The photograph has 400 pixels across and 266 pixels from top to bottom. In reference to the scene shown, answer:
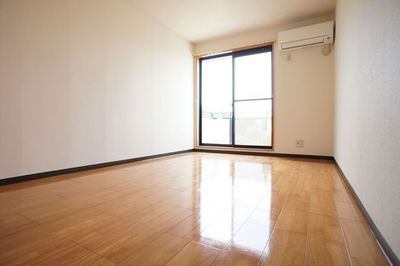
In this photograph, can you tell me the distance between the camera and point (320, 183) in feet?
6.48

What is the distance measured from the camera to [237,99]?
14.3 feet

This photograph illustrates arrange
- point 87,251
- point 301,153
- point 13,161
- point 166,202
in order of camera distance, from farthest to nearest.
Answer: point 301,153 < point 13,161 < point 166,202 < point 87,251

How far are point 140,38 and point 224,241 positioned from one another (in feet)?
10.8

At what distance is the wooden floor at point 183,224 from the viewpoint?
0.83m

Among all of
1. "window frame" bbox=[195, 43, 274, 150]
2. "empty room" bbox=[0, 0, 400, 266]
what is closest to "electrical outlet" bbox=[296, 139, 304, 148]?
"empty room" bbox=[0, 0, 400, 266]

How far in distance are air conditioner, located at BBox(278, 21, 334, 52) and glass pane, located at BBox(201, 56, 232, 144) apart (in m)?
1.22

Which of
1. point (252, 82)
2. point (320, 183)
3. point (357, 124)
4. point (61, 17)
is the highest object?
point (61, 17)

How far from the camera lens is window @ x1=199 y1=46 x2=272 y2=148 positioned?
4066 millimetres

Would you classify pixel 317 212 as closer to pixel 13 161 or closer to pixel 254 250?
pixel 254 250

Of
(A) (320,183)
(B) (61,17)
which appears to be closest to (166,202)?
(A) (320,183)

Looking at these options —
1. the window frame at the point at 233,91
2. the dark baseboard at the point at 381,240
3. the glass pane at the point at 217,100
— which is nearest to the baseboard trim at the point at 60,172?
the window frame at the point at 233,91

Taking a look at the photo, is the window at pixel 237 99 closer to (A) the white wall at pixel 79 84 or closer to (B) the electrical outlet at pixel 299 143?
(B) the electrical outlet at pixel 299 143

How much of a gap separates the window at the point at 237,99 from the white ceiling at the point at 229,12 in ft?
1.98

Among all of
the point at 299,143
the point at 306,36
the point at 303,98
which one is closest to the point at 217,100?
the point at 303,98
